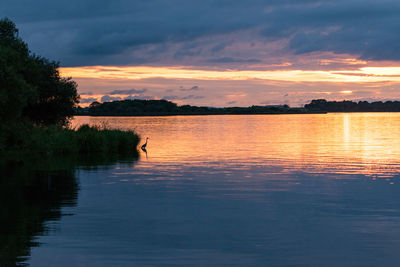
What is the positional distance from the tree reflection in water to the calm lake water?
7 cm

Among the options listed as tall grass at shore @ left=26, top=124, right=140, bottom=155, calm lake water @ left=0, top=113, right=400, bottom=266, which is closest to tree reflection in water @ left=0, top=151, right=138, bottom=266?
calm lake water @ left=0, top=113, right=400, bottom=266

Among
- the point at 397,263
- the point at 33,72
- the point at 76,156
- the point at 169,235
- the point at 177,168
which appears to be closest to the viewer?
the point at 397,263

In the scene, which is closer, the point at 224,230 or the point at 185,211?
the point at 224,230

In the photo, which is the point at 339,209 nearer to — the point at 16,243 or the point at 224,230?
the point at 224,230

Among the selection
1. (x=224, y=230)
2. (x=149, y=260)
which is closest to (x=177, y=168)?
(x=224, y=230)

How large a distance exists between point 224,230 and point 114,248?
14.7ft

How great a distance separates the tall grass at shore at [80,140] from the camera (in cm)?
5238

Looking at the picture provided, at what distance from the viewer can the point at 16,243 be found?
689 inches

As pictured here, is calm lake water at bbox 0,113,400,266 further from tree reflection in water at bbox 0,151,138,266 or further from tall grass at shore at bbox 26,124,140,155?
tall grass at shore at bbox 26,124,140,155

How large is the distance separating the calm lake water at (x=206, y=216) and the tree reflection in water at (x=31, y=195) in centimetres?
7

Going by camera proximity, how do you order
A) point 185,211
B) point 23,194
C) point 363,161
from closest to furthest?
point 185,211 < point 23,194 < point 363,161

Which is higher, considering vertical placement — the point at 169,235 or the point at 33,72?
the point at 33,72

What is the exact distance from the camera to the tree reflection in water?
17625mm

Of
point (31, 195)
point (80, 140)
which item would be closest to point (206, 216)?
point (31, 195)
